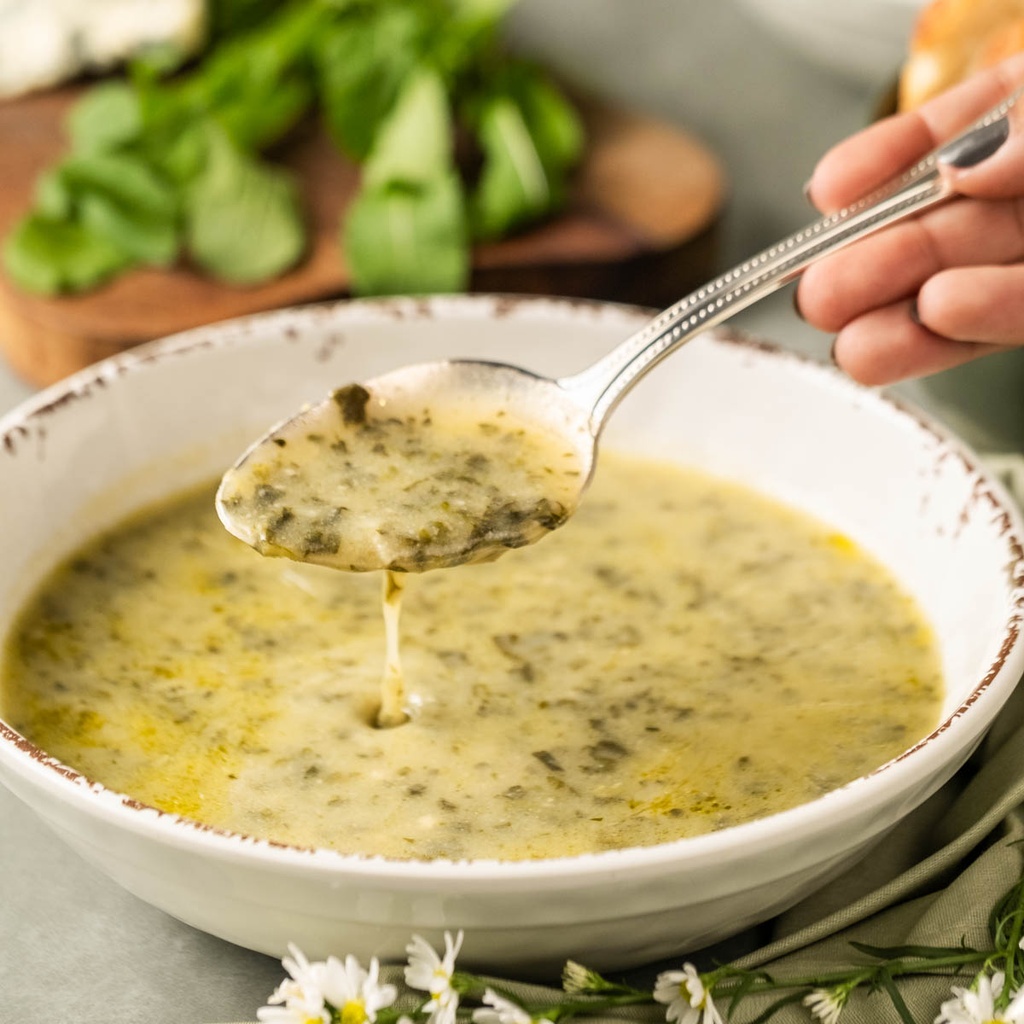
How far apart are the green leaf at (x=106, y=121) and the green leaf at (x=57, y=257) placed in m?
0.17

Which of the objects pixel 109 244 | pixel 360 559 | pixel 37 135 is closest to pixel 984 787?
pixel 360 559

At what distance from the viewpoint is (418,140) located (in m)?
2.31

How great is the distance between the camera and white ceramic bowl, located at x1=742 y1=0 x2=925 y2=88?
2459 millimetres

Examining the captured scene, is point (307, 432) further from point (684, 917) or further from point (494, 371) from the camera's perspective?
point (684, 917)

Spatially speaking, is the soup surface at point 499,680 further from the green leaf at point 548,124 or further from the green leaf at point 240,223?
the green leaf at point 548,124

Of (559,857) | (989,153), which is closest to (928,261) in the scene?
(989,153)

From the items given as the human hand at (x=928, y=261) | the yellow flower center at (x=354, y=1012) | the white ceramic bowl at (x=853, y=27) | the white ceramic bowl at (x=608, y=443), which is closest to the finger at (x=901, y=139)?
the human hand at (x=928, y=261)

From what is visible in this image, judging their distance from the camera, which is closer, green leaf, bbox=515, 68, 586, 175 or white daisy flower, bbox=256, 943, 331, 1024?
white daisy flower, bbox=256, 943, 331, 1024

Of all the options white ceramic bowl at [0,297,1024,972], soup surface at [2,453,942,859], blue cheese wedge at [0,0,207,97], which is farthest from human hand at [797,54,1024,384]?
blue cheese wedge at [0,0,207,97]

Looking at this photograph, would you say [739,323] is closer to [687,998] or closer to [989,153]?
[989,153]

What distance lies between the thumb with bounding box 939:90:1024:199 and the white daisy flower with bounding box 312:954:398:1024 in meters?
0.95

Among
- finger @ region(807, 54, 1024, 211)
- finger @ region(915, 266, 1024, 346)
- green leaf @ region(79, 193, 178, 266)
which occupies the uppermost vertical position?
green leaf @ region(79, 193, 178, 266)

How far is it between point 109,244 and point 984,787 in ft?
5.02

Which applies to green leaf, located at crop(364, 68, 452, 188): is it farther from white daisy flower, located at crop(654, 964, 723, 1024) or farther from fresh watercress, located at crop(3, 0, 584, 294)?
white daisy flower, located at crop(654, 964, 723, 1024)
